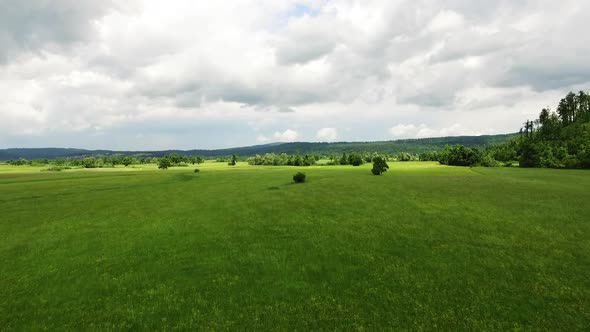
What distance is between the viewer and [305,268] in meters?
22.7

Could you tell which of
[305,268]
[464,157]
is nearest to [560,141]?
[464,157]

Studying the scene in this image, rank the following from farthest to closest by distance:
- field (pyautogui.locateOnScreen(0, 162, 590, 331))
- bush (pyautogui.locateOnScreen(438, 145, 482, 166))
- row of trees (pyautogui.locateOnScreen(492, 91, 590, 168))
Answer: bush (pyautogui.locateOnScreen(438, 145, 482, 166)) → row of trees (pyautogui.locateOnScreen(492, 91, 590, 168)) → field (pyautogui.locateOnScreen(0, 162, 590, 331))

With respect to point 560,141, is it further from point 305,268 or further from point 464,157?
point 305,268

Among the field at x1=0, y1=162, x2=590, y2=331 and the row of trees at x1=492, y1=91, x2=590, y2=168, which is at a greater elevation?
the row of trees at x1=492, y1=91, x2=590, y2=168

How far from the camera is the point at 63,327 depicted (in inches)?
623

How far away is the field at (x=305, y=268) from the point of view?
642 inches

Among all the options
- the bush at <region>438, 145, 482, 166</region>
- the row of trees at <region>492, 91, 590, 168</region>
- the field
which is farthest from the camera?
the bush at <region>438, 145, 482, 166</region>

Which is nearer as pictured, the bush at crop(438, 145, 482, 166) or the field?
the field

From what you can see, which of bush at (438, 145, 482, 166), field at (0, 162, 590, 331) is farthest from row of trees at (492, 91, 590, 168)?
field at (0, 162, 590, 331)

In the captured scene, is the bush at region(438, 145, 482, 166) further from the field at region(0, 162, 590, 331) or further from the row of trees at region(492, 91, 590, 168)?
the field at region(0, 162, 590, 331)

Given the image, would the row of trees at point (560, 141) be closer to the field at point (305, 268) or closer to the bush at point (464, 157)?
the bush at point (464, 157)

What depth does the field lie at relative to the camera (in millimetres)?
16297

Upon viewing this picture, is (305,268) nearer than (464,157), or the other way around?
(305,268)

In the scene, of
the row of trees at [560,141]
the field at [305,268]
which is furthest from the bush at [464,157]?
the field at [305,268]
